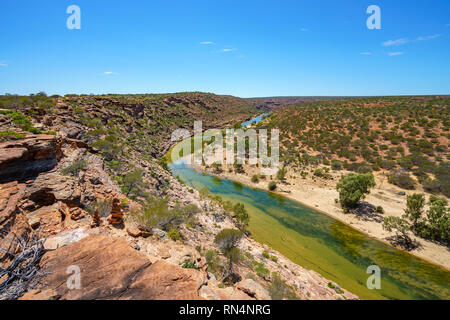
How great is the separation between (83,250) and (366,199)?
34906 mm

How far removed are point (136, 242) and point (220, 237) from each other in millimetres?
8333

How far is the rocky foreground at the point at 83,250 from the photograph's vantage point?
567cm

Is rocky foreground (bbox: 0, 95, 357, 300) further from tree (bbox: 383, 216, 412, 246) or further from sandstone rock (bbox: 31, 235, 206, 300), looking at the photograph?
tree (bbox: 383, 216, 412, 246)

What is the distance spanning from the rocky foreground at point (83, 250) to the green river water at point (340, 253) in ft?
11.8

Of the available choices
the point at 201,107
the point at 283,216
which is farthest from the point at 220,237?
the point at 201,107

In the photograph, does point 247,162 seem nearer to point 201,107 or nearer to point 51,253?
point 51,253

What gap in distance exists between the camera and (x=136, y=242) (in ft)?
29.3

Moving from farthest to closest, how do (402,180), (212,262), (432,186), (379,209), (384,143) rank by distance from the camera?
(384,143) → (402,180) → (432,186) → (379,209) → (212,262)

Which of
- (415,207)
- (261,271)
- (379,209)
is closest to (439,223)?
(415,207)

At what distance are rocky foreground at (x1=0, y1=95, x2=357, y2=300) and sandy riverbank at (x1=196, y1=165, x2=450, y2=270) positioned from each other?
11983 mm

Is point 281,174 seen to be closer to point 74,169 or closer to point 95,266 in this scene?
point 74,169

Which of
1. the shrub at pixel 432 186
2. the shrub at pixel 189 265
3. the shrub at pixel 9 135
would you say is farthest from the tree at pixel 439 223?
the shrub at pixel 9 135

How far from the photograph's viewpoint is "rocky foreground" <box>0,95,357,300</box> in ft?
18.6

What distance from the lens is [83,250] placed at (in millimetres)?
6832
